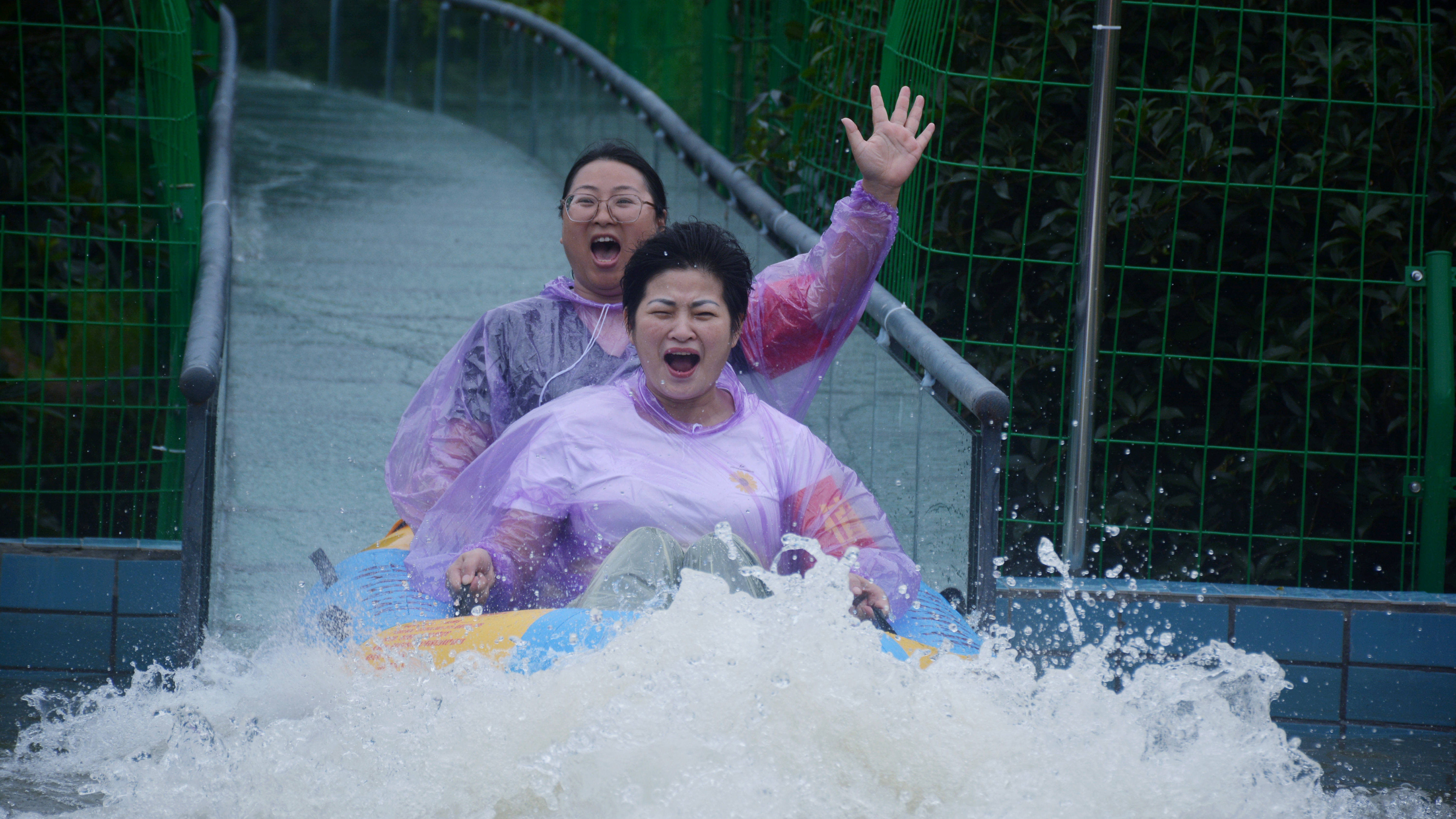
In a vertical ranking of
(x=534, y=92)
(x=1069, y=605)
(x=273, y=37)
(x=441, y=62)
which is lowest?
(x=1069, y=605)

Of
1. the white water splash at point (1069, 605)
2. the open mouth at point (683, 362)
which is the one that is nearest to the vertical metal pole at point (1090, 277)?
the white water splash at point (1069, 605)

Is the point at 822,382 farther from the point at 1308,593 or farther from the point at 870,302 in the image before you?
the point at 1308,593

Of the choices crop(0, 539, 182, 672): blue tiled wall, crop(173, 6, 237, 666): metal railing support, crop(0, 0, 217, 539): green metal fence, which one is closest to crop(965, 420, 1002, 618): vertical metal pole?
crop(173, 6, 237, 666): metal railing support

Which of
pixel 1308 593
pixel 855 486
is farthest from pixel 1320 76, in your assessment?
pixel 855 486

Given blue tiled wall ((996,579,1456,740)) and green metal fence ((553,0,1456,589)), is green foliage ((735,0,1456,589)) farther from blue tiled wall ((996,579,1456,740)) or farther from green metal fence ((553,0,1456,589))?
blue tiled wall ((996,579,1456,740))

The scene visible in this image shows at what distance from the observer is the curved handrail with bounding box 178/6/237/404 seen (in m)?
3.16

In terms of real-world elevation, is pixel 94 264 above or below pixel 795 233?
below

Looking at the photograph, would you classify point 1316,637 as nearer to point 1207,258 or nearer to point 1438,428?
point 1438,428

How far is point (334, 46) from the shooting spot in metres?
13.2

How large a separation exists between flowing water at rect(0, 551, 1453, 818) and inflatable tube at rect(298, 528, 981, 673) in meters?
0.06

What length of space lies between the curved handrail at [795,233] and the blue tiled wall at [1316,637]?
64 centimetres

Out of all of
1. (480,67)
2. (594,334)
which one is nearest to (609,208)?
(594,334)

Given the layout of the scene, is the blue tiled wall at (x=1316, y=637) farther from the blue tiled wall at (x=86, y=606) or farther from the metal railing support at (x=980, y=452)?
the blue tiled wall at (x=86, y=606)

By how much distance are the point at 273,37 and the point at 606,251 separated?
1111cm
